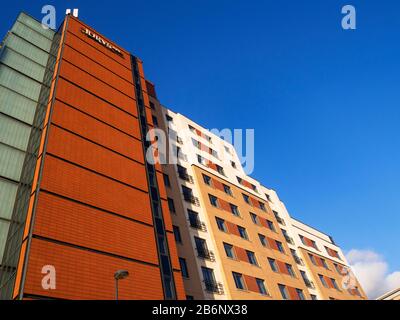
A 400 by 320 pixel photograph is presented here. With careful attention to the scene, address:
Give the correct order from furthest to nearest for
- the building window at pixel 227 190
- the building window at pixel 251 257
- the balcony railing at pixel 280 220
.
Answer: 1. the balcony railing at pixel 280 220
2. the building window at pixel 227 190
3. the building window at pixel 251 257

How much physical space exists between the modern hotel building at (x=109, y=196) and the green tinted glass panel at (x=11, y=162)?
0.07 m

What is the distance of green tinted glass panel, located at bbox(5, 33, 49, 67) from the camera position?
1105 inches

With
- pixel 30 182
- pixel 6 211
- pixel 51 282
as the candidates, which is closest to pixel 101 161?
pixel 30 182

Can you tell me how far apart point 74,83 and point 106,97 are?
283 centimetres

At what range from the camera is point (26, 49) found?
95.1 ft

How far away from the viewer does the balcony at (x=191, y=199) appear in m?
30.0

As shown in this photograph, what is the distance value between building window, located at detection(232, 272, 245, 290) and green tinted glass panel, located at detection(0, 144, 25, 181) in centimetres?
1833

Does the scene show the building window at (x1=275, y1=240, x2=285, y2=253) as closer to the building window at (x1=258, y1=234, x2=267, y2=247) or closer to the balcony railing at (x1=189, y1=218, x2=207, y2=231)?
the building window at (x1=258, y1=234, x2=267, y2=247)

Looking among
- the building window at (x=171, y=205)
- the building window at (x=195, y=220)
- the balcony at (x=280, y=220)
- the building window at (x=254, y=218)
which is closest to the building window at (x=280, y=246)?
the building window at (x=254, y=218)

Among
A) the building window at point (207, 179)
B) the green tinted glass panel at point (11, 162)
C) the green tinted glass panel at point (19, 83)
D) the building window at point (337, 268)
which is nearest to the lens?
the green tinted glass panel at point (11, 162)

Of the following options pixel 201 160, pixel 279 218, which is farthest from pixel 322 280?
pixel 201 160

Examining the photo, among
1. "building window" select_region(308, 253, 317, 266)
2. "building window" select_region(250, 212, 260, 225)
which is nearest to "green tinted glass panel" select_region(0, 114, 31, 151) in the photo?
"building window" select_region(250, 212, 260, 225)

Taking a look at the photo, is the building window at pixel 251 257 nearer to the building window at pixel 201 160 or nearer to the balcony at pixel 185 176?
the balcony at pixel 185 176
